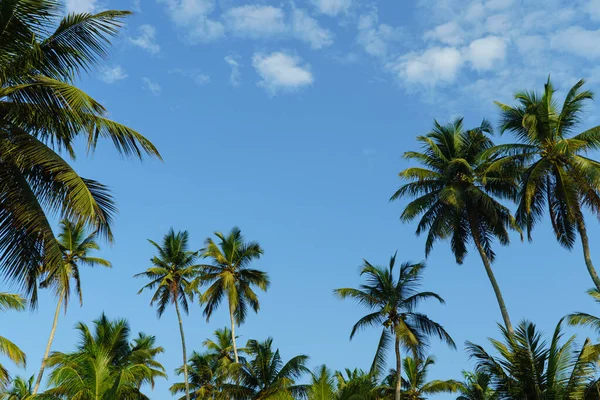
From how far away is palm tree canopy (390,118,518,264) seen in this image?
29.5 meters

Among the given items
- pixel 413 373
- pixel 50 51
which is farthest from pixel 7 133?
pixel 413 373

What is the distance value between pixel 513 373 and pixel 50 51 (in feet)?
35.2

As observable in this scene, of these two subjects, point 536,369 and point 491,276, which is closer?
point 536,369

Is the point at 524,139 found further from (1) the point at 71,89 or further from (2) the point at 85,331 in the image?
(2) the point at 85,331

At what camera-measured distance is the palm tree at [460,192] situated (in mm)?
29391

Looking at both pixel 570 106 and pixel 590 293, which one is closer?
pixel 570 106

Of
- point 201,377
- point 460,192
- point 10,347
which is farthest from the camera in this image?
point 201,377

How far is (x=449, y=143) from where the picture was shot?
31.5 metres

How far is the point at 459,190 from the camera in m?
29.6

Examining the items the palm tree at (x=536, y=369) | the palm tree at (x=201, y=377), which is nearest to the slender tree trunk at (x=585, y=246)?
the palm tree at (x=536, y=369)

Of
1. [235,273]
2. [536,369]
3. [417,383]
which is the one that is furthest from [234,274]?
[536,369]

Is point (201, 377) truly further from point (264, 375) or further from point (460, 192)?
point (460, 192)

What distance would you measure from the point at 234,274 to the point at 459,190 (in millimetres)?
17824

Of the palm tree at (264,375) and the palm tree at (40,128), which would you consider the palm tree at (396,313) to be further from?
the palm tree at (40,128)
